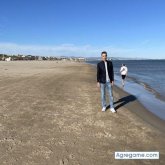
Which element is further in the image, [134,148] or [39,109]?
[39,109]

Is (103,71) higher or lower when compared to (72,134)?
higher

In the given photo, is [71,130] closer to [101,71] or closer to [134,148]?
[134,148]

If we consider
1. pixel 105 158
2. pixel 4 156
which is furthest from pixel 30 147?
pixel 105 158

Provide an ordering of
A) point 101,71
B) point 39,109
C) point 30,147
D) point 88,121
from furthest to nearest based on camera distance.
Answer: point 39,109 → point 101,71 → point 88,121 → point 30,147

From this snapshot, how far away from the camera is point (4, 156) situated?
254 inches

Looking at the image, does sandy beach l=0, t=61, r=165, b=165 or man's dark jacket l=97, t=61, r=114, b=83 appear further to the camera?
man's dark jacket l=97, t=61, r=114, b=83

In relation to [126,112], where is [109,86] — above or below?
above

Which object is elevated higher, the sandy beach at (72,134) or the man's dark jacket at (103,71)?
the man's dark jacket at (103,71)

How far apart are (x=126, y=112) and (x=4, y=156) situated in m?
6.17

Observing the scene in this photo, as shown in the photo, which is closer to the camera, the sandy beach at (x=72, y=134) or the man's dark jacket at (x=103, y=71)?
the sandy beach at (x=72, y=134)

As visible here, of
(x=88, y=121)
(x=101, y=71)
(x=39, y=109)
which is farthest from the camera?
(x=39, y=109)

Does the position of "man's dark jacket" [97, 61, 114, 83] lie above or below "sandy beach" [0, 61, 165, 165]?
above

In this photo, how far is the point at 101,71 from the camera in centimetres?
1086

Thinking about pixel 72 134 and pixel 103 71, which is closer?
pixel 72 134
